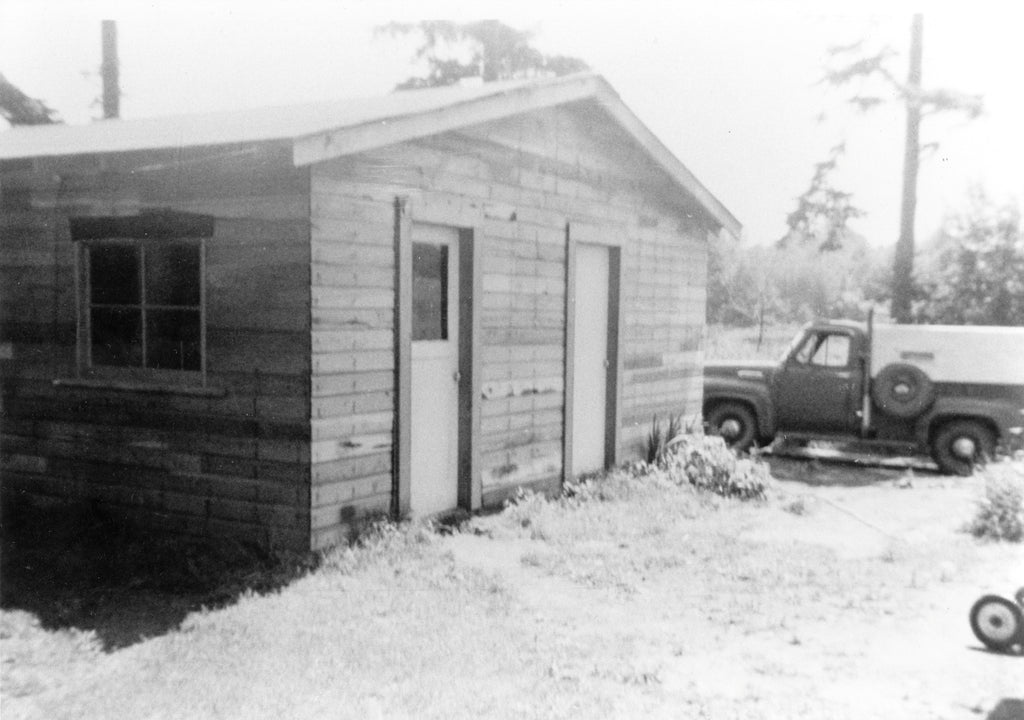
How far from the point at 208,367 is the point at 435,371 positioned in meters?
1.82

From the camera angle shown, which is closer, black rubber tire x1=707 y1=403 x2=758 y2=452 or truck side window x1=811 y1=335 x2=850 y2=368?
truck side window x1=811 y1=335 x2=850 y2=368

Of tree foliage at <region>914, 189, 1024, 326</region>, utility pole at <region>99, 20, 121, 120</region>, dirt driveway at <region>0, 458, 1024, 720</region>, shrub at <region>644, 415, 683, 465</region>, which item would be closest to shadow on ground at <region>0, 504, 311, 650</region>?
dirt driveway at <region>0, 458, 1024, 720</region>

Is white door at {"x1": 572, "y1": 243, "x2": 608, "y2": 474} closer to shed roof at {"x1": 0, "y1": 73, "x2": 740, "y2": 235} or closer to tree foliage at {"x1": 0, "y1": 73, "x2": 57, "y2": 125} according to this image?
shed roof at {"x1": 0, "y1": 73, "x2": 740, "y2": 235}

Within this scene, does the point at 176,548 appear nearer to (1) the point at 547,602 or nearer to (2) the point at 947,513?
(1) the point at 547,602

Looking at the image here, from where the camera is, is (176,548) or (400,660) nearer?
(400,660)

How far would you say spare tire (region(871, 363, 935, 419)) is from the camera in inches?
480

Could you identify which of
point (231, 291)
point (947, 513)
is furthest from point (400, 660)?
point (947, 513)

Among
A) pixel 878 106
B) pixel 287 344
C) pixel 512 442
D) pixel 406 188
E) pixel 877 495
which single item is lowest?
pixel 877 495

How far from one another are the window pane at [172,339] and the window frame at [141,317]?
0.14 ft

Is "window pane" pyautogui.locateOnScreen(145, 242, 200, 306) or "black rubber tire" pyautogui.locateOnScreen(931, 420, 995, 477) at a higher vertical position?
"window pane" pyautogui.locateOnScreen(145, 242, 200, 306)

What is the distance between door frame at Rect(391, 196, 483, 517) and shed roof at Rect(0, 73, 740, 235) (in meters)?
0.72

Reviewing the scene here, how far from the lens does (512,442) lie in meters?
9.09

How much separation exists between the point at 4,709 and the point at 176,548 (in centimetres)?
221

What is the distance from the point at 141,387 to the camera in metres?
7.40
